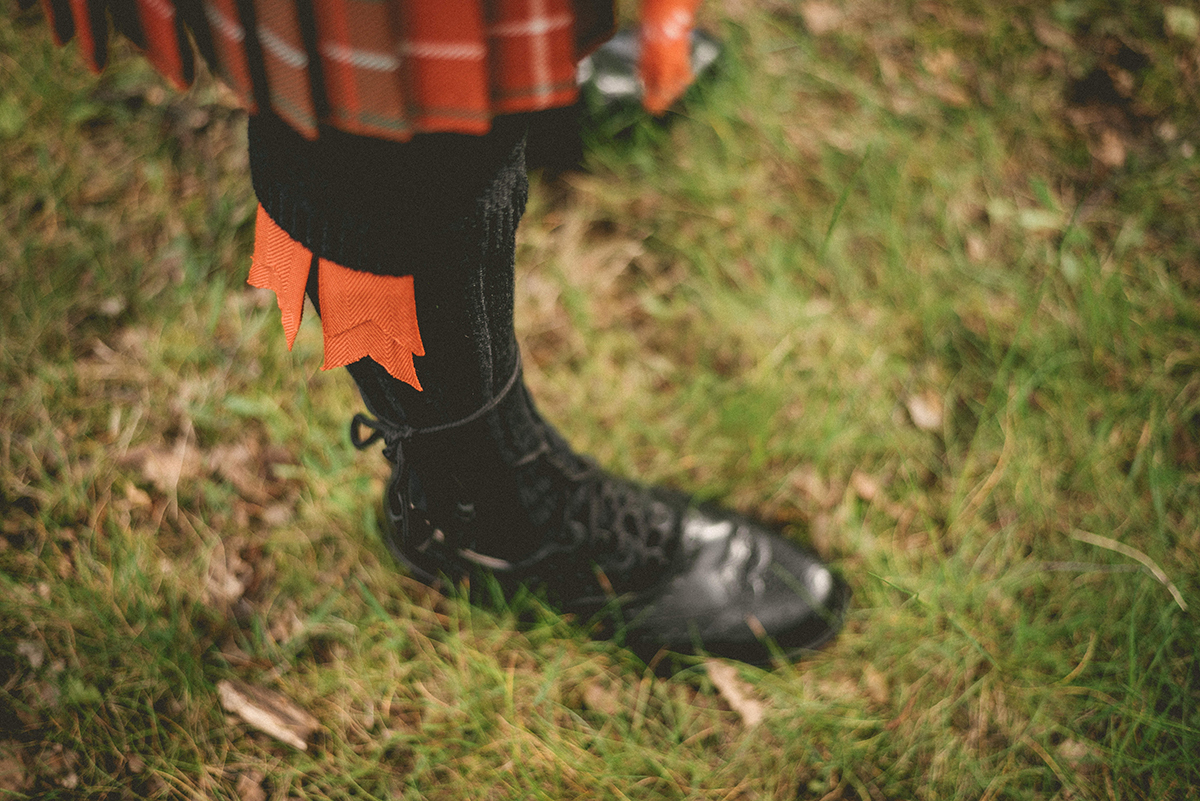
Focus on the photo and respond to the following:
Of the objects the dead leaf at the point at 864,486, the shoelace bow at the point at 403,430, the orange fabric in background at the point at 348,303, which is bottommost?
the dead leaf at the point at 864,486

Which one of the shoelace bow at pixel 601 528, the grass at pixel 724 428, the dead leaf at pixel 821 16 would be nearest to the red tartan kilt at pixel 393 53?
the shoelace bow at pixel 601 528

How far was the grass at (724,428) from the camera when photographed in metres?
1.01

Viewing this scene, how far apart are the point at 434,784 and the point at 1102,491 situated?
120 centimetres

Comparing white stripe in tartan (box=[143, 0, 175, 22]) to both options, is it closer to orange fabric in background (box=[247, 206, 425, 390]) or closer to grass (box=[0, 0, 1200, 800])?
orange fabric in background (box=[247, 206, 425, 390])

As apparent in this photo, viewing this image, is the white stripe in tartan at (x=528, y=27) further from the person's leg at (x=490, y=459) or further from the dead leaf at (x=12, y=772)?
the dead leaf at (x=12, y=772)

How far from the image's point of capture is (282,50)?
445 millimetres

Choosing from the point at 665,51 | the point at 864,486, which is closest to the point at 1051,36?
the point at 864,486

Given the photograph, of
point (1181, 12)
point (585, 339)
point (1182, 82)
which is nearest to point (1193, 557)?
point (585, 339)

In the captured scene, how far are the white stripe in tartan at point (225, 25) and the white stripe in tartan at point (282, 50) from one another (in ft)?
0.04

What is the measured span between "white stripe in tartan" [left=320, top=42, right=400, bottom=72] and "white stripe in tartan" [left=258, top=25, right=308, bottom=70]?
0.02 metres

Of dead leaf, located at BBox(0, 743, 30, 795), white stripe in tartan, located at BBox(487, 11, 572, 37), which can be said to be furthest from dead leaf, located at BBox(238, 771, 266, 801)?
white stripe in tartan, located at BBox(487, 11, 572, 37)

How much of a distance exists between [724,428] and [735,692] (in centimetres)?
45

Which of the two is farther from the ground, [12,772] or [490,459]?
[490,459]

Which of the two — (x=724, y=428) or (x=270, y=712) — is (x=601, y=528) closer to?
(x=724, y=428)
